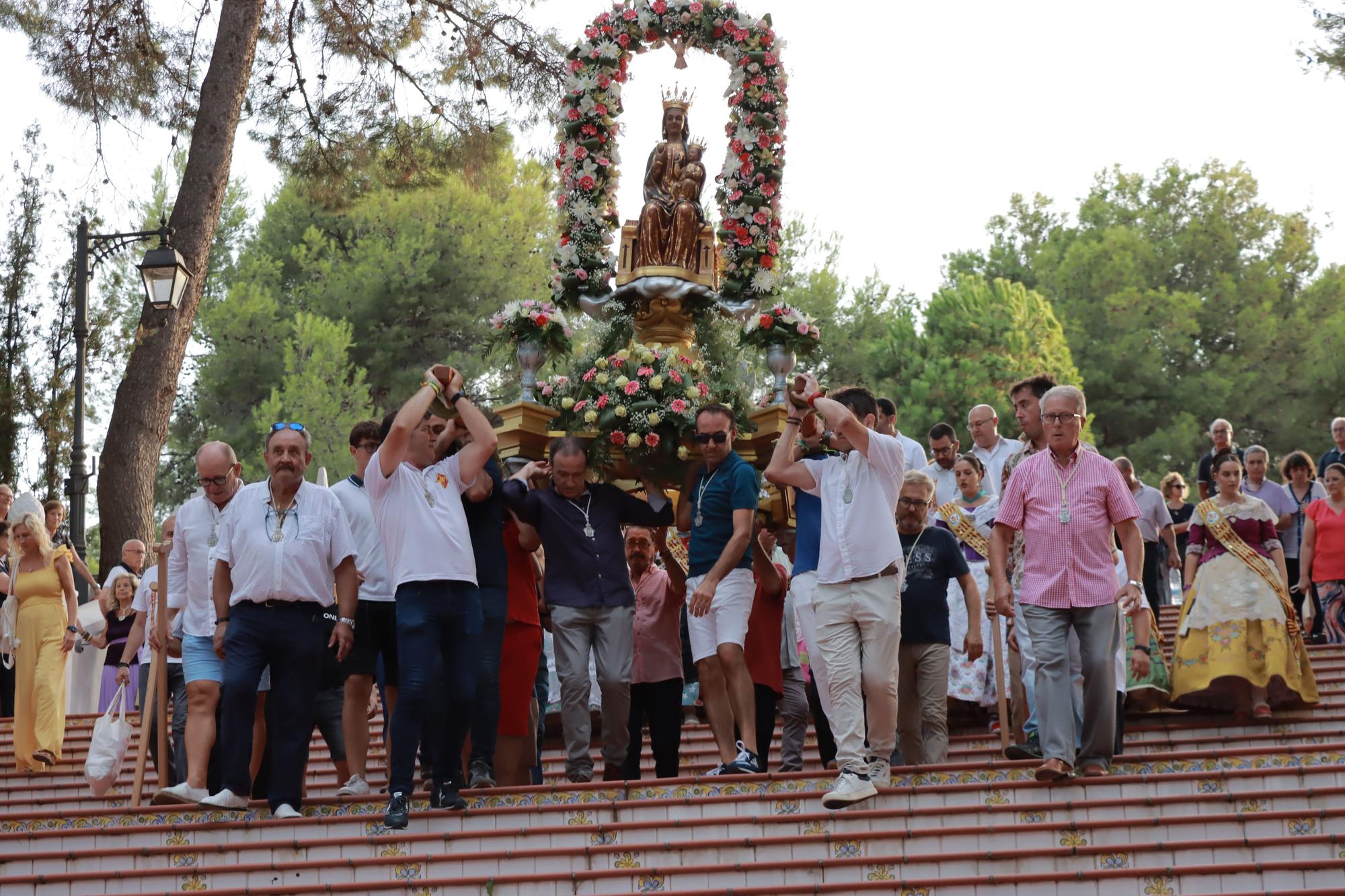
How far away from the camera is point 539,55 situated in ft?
62.9

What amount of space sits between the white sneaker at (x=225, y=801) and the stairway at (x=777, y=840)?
0.08m

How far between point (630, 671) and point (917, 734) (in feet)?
5.03

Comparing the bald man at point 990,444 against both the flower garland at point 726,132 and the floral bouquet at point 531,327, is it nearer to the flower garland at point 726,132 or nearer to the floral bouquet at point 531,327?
the flower garland at point 726,132

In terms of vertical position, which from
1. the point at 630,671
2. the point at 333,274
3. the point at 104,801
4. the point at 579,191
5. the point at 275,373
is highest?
the point at 333,274

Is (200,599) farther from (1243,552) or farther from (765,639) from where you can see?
(1243,552)

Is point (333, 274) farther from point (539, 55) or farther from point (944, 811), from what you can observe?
point (944, 811)

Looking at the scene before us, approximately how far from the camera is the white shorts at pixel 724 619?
27.6 feet

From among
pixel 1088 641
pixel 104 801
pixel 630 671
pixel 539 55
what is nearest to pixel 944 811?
pixel 1088 641

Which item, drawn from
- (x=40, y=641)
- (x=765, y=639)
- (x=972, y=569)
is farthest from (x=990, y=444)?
(x=40, y=641)

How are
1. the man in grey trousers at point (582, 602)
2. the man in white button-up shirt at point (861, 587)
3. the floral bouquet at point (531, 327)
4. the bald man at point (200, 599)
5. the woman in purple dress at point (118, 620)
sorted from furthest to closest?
the floral bouquet at point (531, 327) → the woman in purple dress at point (118, 620) → the man in grey trousers at point (582, 602) → the bald man at point (200, 599) → the man in white button-up shirt at point (861, 587)

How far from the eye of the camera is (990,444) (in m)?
11.7

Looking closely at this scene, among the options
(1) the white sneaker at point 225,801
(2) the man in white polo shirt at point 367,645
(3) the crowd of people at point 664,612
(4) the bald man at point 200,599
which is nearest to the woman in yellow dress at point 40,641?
(3) the crowd of people at point 664,612

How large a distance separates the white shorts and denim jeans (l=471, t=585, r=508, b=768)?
1004mm

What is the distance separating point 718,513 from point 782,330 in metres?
4.64
